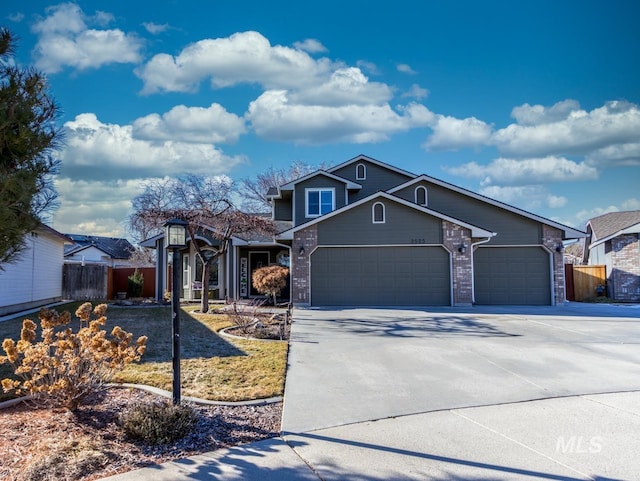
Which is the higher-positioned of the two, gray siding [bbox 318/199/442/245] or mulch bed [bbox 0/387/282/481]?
gray siding [bbox 318/199/442/245]

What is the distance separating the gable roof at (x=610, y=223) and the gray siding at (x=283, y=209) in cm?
1553

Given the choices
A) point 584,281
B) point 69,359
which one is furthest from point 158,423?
point 584,281

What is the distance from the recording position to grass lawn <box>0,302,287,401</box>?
5.98 meters

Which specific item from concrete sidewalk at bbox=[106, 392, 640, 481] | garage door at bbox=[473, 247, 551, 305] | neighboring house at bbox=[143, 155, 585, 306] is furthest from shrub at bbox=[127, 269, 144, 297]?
concrete sidewalk at bbox=[106, 392, 640, 481]

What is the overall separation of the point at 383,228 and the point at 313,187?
4.93m

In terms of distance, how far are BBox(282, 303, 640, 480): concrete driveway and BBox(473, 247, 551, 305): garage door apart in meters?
6.81

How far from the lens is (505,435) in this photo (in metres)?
4.39

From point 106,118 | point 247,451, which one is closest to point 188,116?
point 106,118

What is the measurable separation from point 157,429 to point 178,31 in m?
10.5

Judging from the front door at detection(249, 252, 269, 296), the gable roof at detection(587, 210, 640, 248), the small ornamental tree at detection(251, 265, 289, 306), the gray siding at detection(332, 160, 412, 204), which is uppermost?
the gray siding at detection(332, 160, 412, 204)

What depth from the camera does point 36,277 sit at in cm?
1675

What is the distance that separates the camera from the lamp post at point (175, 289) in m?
4.90

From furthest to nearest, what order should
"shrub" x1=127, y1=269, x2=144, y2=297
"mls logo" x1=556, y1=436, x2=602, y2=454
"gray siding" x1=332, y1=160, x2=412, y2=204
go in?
"shrub" x1=127, y1=269, x2=144, y2=297 < "gray siding" x1=332, y1=160, x2=412, y2=204 < "mls logo" x1=556, y1=436, x2=602, y2=454

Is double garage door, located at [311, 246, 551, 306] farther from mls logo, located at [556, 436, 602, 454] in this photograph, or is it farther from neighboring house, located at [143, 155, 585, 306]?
mls logo, located at [556, 436, 602, 454]
